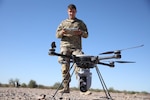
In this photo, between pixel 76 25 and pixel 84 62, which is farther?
pixel 76 25

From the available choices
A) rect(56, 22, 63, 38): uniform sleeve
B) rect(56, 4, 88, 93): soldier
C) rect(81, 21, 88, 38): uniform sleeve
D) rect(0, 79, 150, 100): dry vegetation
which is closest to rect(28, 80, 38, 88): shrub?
rect(0, 79, 150, 100): dry vegetation

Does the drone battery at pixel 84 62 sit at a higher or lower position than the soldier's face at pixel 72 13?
lower

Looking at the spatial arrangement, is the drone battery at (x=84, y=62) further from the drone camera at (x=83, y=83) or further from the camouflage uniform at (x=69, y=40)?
the camouflage uniform at (x=69, y=40)

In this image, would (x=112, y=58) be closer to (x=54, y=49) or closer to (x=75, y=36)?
(x=54, y=49)

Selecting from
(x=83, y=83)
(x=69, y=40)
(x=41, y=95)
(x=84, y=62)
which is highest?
(x=69, y=40)

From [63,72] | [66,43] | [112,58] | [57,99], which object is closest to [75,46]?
[66,43]

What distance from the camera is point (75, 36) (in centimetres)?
846

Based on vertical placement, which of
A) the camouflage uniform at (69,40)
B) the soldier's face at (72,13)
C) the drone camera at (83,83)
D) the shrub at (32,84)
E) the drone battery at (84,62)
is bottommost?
the drone camera at (83,83)

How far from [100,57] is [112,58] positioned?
0.32 meters

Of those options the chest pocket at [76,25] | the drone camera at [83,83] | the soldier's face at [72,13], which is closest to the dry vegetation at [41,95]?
the drone camera at [83,83]

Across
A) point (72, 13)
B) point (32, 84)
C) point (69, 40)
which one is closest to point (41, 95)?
point (69, 40)

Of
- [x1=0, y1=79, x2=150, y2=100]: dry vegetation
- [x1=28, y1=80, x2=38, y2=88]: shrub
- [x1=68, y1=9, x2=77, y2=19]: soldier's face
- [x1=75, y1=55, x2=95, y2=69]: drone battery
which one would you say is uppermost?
[x1=68, y1=9, x2=77, y2=19]: soldier's face

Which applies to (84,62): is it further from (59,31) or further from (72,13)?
(72,13)

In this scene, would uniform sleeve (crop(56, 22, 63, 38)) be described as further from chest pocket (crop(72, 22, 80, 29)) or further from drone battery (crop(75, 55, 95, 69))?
drone battery (crop(75, 55, 95, 69))
